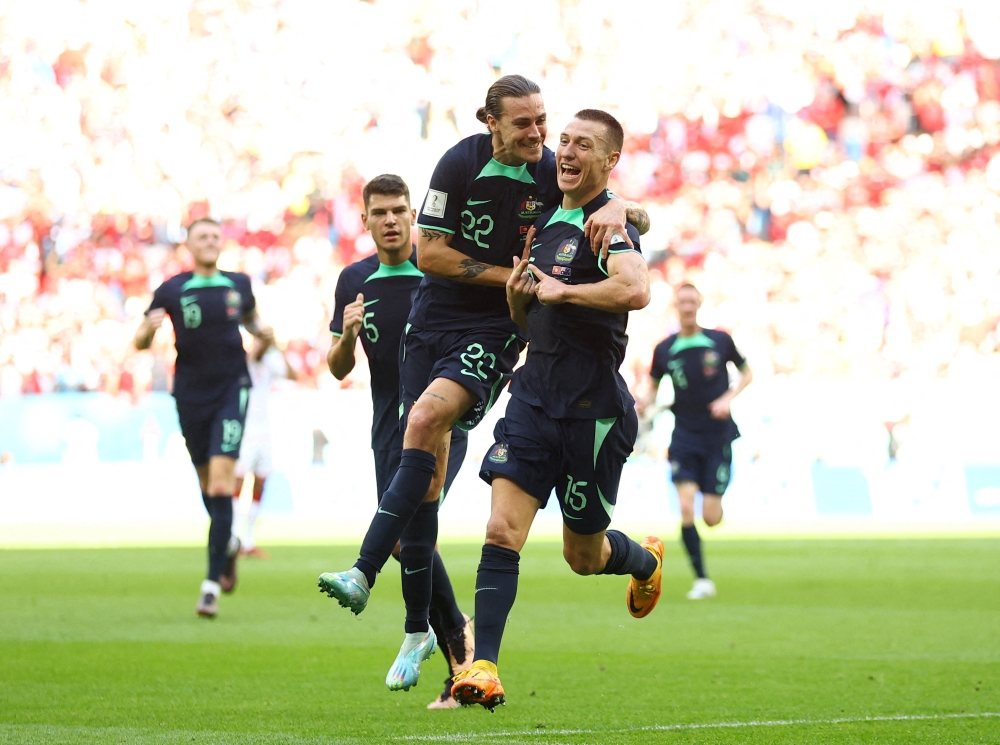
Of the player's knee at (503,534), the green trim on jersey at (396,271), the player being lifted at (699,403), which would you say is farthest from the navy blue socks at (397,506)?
the player being lifted at (699,403)

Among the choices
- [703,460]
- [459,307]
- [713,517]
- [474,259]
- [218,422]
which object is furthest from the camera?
[703,460]

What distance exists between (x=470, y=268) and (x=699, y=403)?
23.4 ft

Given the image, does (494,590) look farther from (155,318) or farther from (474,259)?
(155,318)

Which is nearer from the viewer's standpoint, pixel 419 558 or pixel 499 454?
pixel 499 454

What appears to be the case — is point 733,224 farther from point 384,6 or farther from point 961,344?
point 384,6

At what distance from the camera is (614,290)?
5.30 metres

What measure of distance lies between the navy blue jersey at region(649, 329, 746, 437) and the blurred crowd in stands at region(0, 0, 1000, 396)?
865 cm

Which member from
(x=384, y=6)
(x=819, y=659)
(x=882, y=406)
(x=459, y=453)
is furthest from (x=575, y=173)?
(x=384, y=6)

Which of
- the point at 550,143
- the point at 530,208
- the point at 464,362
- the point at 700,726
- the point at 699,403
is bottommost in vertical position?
the point at 700,726

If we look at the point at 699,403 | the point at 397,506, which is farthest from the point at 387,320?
the point at 699,403

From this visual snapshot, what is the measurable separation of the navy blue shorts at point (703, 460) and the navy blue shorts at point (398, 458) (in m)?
5.80

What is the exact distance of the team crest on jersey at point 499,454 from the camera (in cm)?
548

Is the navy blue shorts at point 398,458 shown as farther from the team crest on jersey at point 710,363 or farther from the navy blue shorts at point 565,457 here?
the team crest on jersey at point 710,363

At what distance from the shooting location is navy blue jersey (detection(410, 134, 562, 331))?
5992 mm
